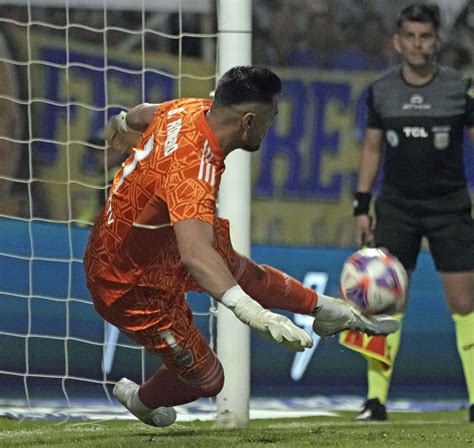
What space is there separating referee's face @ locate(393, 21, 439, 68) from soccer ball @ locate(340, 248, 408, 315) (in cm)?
186

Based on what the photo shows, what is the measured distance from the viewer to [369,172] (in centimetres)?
823

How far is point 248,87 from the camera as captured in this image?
584 centimetres

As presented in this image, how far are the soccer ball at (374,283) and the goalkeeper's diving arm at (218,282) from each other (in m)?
1.01

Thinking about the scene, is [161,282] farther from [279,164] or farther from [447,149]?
[279,164]

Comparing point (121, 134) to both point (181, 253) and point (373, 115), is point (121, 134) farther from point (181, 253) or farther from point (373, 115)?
point (373, 115)

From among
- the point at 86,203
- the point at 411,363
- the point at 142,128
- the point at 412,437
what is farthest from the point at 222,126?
the point at 411,363

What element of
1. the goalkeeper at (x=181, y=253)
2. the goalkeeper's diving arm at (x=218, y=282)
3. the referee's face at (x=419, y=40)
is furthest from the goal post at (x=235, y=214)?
the goalkeeper's diving arm at (x=218, y=282)

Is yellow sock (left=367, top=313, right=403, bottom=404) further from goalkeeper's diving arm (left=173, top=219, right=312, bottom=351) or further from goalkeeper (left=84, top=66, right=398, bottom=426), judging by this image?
goalkeeper's diving arm (left=173, top=219, right=312, bottom=351)

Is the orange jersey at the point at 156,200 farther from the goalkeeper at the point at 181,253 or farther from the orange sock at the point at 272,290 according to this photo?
the orange sock at the point at 272,290

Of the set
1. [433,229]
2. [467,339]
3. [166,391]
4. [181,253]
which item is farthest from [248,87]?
[467,339]

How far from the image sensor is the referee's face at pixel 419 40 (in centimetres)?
803

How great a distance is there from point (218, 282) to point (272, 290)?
4.20 ft

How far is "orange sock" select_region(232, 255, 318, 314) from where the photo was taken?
6.61m

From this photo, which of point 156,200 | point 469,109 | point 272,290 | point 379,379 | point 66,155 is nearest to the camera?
point 156,200
